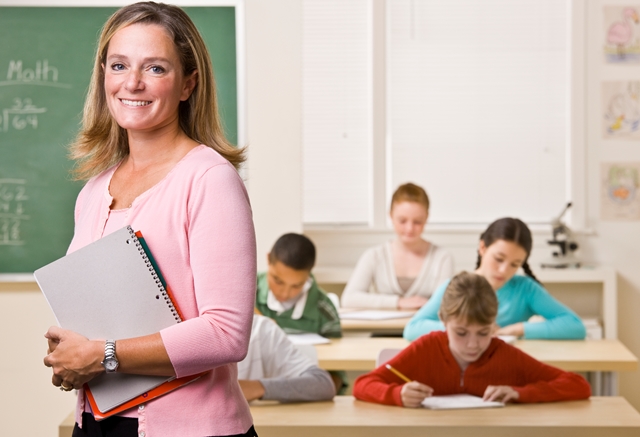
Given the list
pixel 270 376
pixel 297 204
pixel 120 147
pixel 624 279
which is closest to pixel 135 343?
pixel 120 147

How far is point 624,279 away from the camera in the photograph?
15.6 ft

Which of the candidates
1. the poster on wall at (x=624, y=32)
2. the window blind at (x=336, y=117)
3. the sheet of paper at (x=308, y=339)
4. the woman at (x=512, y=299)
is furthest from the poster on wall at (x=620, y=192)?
the sheet of paper at (x=308, y=339)

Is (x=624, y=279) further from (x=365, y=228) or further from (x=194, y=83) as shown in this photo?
(x=194, y=83)

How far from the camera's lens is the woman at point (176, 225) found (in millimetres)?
994

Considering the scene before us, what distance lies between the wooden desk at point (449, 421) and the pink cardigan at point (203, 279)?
1048mm

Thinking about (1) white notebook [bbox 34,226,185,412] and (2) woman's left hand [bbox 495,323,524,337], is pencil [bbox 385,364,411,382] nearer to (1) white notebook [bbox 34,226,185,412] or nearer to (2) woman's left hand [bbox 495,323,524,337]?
(2) woman's left hand [bbox 495,323,524,337]

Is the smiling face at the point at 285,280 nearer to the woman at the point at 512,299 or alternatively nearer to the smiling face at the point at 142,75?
the woman at the point at 512,299

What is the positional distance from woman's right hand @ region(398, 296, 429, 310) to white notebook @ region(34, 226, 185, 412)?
3.14 m

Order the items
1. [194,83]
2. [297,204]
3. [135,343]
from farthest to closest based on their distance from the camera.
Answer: [297,204] → [194,83] → [135,343]

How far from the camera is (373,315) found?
12.4 ft

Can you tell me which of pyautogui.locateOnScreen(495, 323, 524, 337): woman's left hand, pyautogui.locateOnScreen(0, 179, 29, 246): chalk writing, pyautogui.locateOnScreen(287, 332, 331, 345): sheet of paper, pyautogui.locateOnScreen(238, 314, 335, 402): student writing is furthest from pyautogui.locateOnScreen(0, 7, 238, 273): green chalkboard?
pyautogui.locateOnScreen(495, 323, 524, 337): woman's left hand

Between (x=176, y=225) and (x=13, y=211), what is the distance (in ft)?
9.43

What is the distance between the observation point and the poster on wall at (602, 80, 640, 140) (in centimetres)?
471

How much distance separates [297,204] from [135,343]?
9.96 feet
